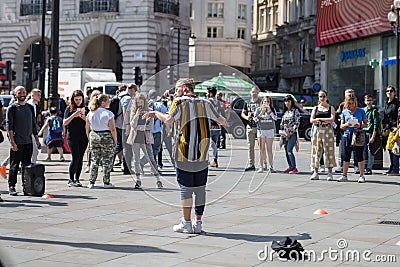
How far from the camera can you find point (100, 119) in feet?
48.4

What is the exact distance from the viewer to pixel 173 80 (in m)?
10.4

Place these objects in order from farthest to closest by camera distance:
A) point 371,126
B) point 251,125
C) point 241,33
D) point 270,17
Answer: point 241,33 < point 270,17 < point 371,126 < point 251,125

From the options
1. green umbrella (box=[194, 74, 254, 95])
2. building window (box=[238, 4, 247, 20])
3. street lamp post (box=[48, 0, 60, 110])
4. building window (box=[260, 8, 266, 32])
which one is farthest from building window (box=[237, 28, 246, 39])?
green umbrella (box=[194, 74, 254, 95])

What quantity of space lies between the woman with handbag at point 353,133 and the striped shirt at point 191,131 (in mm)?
6984

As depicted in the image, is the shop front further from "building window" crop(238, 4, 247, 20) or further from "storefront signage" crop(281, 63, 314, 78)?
"building window" crop(238, 4, 247, 20)

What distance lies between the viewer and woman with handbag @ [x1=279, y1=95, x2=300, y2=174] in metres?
18.4

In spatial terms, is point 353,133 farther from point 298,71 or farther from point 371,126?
point 298,71

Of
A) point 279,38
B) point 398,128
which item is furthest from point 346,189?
point 279,38

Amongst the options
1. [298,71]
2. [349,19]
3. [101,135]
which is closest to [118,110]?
[101,135]

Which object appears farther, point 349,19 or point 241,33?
point 241,33

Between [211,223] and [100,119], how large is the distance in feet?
14.7

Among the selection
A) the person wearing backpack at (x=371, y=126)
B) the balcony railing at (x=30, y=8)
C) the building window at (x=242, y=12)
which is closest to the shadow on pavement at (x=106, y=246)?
the person wearing backpack at (x=371, y=126)

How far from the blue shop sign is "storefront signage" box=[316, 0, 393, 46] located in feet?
2.69

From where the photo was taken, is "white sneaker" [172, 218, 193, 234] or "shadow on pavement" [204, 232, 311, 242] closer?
"shadow on pavement" [204, 232, 311, 242]
